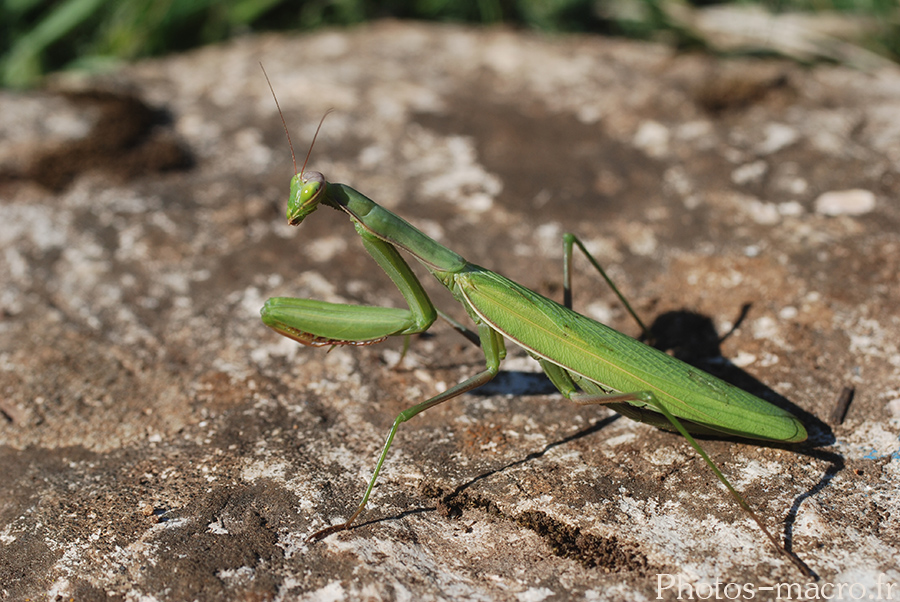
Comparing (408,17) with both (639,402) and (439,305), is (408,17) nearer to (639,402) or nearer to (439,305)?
(439,305)

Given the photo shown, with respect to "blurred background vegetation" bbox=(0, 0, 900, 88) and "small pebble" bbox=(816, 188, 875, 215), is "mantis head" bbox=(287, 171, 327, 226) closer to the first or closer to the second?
"small pebble" bbox=(816, 188, 875, 215)

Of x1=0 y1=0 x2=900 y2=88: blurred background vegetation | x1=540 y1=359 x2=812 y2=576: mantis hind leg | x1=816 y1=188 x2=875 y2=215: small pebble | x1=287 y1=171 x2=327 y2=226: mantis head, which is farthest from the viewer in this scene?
x1=0 y1=0 x2=900 y2=88: blurred background vegetation

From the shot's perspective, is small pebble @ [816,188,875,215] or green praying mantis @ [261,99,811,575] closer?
green praying mantis @ [261,99,811,575]

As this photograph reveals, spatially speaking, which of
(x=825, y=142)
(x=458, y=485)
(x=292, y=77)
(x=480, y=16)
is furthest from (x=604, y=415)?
(x=480, y=16)

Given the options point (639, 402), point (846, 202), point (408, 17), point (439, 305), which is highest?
point (408, 17)

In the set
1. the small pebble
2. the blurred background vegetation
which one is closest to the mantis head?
the small pebble

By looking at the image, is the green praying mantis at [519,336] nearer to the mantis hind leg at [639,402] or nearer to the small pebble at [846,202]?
the mantis hind leg at [639,402]

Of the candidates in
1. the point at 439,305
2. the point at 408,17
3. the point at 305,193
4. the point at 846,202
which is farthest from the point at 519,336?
the point at 408,17

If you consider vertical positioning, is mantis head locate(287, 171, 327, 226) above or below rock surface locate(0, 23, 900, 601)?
above
